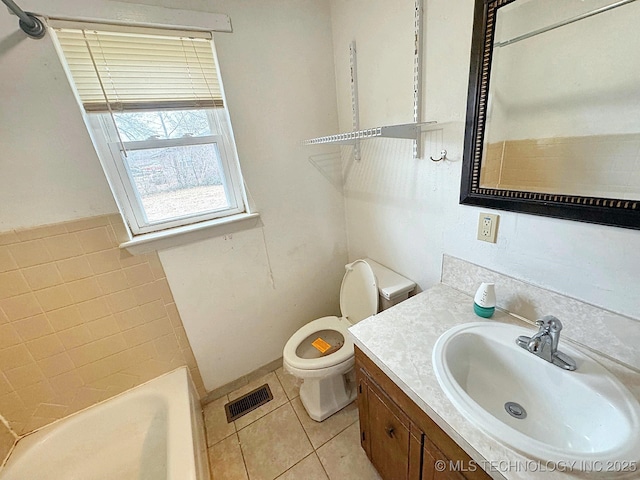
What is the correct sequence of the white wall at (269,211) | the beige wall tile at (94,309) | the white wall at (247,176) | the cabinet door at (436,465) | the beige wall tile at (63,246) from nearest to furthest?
the cabinet door at (436,465)
the white wall at (247,176)
the beige wall tile at (63,246)
the beige wall tile at (94,309)
the white wall at (269,211)

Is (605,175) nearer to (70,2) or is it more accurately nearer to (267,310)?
(267,310)

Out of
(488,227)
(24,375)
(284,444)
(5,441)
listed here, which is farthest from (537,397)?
(5,441)

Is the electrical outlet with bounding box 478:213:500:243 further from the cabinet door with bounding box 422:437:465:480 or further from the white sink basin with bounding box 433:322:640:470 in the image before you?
the cabinet door with bounding box 422:437:465:480

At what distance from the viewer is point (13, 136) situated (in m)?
0.97

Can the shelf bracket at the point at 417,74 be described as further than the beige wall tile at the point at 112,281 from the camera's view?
No

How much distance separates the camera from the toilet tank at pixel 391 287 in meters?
1.33

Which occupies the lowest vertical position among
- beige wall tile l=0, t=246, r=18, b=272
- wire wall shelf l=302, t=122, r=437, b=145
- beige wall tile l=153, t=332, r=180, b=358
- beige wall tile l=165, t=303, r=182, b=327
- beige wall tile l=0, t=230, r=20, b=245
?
beige wall tile l=153, t=332, r=180, b=358

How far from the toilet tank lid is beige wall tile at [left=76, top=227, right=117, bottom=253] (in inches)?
52.7

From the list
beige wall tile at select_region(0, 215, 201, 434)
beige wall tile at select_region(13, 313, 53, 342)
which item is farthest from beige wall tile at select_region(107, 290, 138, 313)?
beige wall tile at select_region(13, 313, 53, 342)

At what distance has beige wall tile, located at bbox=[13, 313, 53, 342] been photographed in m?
1.10

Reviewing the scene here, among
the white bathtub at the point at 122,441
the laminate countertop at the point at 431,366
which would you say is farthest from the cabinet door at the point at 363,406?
the white bathtub at the point at 122,441

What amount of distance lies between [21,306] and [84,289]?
0.21 m

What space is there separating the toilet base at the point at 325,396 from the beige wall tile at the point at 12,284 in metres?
1.36

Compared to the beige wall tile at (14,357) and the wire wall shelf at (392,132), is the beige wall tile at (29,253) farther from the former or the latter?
the wire wall shelf at (392,132)
